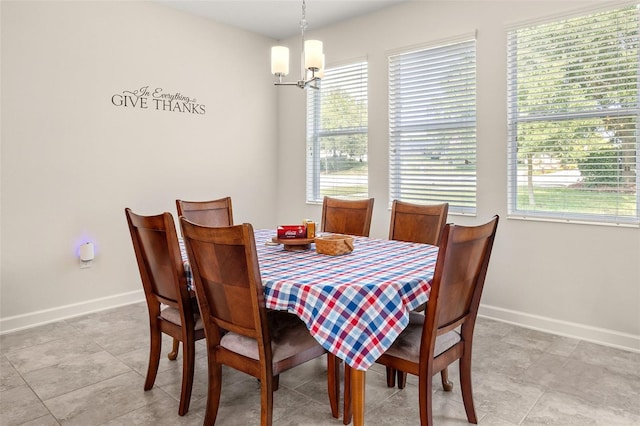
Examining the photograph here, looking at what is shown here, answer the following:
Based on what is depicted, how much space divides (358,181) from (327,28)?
1.62 m

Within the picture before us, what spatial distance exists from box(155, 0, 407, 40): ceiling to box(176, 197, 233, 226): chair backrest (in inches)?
75.5

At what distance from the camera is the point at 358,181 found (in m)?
4.37

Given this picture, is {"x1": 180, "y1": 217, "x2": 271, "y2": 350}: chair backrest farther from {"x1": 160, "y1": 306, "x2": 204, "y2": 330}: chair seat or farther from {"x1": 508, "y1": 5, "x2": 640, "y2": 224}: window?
{"x1": 508, "y1": 5, "x2": 640, "y2": 224}: window

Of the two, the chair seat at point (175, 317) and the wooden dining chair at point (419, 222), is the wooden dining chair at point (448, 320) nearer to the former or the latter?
the chair seat at point (175, 317)

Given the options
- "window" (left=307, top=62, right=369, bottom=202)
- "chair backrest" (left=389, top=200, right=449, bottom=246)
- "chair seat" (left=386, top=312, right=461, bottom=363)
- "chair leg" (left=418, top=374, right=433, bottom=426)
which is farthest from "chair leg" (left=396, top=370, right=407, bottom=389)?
"window" (left=307, top=62, right=369, bottom=202)

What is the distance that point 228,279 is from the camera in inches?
67.5

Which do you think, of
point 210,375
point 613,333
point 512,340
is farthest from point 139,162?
point 613,333

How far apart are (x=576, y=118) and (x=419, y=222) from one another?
134 cm

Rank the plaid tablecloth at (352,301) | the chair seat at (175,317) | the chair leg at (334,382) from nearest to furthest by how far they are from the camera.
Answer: the plaid tablecloth at (352,301)
the chair leg at (334,382)
the chair seat at (175,317)

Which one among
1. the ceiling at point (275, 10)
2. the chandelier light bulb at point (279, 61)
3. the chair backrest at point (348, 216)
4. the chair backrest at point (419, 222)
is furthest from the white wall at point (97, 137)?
the chair backrest at point (419, 222)

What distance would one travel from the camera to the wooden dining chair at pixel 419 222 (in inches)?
111

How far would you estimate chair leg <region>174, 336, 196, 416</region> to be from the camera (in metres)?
2.04

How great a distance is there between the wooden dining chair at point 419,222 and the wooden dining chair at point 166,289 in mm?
1459

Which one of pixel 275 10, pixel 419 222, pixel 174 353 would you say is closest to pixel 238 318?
pixel 174 353
